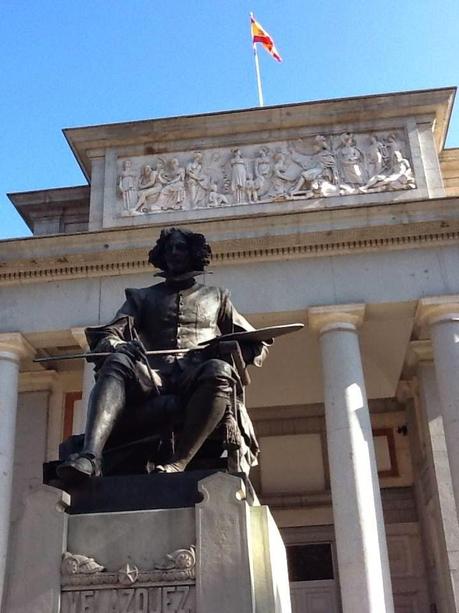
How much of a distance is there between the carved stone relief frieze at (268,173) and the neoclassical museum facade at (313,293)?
49 mm

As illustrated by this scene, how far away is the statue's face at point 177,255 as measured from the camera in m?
6.07

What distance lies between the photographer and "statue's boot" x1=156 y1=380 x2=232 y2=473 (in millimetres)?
4953

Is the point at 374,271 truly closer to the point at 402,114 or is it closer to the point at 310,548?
the point at 402,114

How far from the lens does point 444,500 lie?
18281 mm

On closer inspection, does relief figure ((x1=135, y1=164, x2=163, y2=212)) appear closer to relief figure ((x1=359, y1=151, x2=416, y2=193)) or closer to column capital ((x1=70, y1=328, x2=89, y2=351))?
column capital ((x1=70, y1=328, x2=89, y2=351))

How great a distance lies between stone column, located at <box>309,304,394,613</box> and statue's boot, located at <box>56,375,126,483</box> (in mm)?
10767

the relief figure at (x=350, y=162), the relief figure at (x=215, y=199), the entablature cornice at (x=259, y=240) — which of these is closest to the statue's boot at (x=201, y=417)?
the entablature cornice at (x=259, y=240)

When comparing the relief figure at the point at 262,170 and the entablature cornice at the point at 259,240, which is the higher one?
the relief figure at the point at 262,170

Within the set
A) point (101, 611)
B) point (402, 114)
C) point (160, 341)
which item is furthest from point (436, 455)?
point (101, 611)

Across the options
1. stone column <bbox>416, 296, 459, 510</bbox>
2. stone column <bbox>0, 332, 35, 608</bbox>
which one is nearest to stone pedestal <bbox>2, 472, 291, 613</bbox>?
stone column <bbox>416, 296, 459, 510</bbox>

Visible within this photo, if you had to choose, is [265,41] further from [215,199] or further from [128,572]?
[128,572]

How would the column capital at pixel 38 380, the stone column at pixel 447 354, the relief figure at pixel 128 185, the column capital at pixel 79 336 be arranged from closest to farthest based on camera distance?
1. the stone column at pixel 447 354
2. the column capital at pixel 79 336
3. the relief figure at pixel 128 185
4. the column capital at pixel 38 380

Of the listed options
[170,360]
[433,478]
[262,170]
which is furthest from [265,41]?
[170,360]

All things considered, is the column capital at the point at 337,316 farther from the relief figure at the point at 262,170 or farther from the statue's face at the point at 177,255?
the statue's face at the point at 177,255
